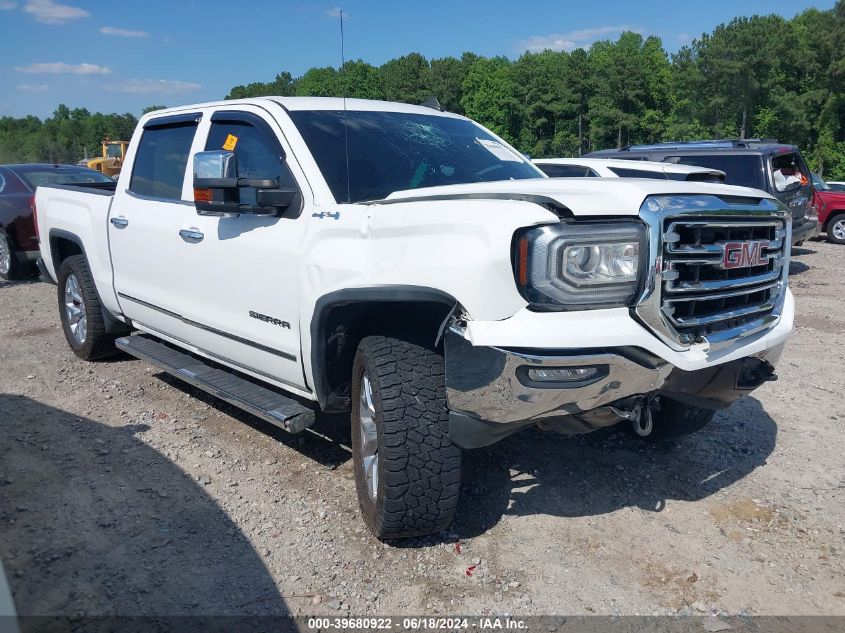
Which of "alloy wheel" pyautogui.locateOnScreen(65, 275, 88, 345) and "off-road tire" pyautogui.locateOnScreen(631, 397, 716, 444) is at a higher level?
"alloy wheel" pyautogui.locateOnScreen(65, 275, 88, 345)

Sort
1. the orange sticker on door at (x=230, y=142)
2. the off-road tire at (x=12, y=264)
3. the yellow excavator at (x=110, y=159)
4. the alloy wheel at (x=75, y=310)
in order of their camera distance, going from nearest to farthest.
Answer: the orange sticker on door at (x=230, y=142), the alloy wheel at (x=75, y=310), the off-road tire at (x=12, y=264), the yellow excavator at (x=110, y=159)

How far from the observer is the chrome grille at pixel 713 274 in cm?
274

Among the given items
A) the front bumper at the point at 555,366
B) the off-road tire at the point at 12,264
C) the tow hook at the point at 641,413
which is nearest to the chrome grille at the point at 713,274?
the front bumper at the point at 555,366

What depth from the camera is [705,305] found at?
296 cm

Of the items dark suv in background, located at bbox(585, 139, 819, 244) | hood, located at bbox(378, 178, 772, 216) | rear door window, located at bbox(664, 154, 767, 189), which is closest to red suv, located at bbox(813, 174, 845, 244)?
dark suv in background, located at bbox(585, 139, 819, 244)

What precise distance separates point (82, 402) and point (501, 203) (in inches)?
152

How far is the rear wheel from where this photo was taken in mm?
14961

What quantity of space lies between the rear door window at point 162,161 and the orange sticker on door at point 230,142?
0.45m

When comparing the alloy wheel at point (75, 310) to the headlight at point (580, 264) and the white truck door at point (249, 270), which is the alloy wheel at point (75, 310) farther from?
the headlight at point (580, 264)

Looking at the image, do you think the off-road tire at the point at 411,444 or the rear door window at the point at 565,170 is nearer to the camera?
the off-road tire at the point at 411,444

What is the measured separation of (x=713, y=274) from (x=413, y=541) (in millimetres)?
1777

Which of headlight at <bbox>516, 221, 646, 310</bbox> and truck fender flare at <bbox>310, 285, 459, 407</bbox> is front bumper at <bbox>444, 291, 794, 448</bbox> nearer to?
headlight at <bbox>516, 221, 646, 310</bbox>

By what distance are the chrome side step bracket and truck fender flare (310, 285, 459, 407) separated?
183 millimetres

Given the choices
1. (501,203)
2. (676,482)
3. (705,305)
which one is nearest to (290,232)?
(501,203)
